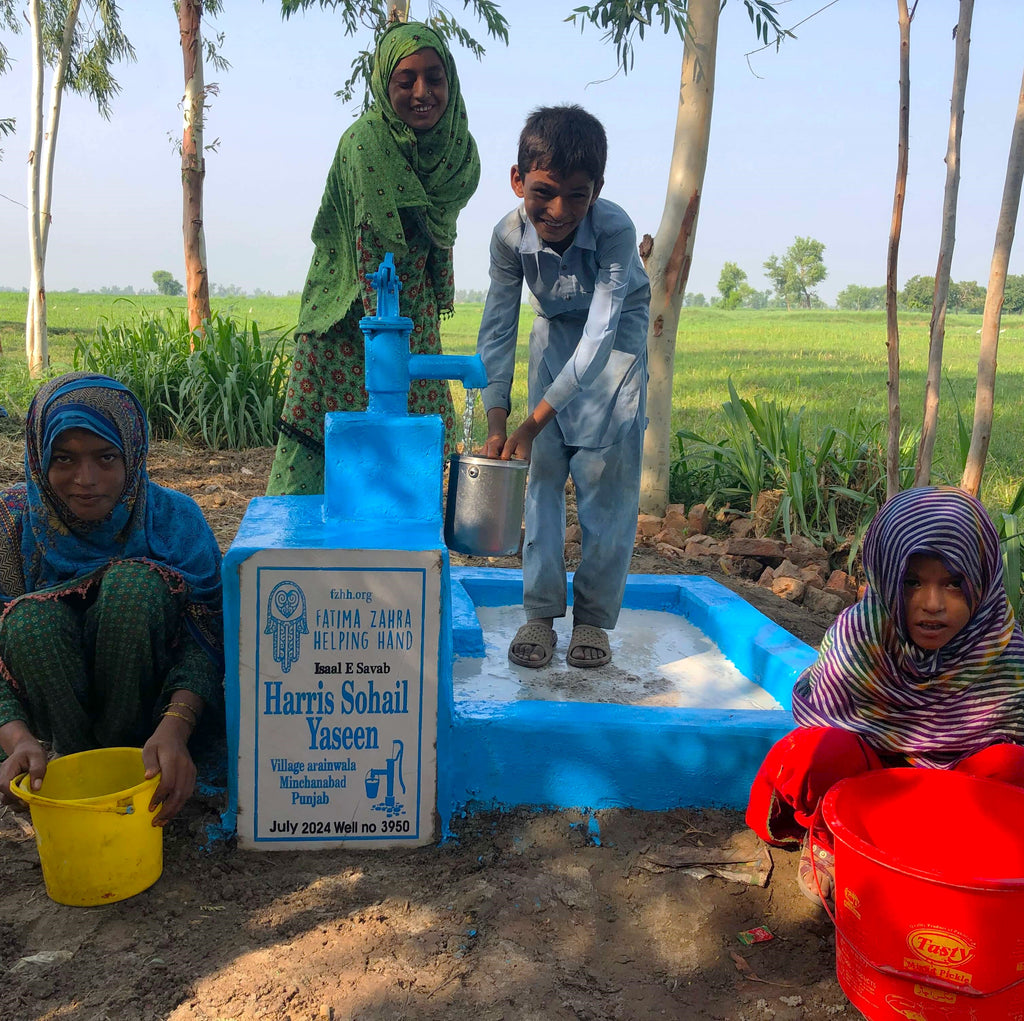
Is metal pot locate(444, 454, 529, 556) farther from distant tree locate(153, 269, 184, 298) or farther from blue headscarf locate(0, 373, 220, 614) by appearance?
distant tree locate(153, 269, 184, 298)

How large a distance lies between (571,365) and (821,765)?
1.11 meters

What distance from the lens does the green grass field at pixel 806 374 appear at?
21.9 ft

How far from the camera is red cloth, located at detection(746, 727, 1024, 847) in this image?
1.71m

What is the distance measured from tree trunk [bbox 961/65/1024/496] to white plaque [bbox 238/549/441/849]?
185 centimetres

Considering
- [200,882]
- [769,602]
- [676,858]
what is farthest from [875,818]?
[769,602]

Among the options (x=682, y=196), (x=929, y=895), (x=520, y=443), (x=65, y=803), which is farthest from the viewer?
(x=682, y=196)

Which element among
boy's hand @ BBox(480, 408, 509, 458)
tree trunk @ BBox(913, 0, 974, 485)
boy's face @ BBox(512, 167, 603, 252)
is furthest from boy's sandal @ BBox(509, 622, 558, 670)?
tree trunk @ BBox(913, 0, 974, 485)

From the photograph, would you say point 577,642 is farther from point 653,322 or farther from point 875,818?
point 653,322

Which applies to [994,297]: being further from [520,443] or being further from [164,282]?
[164,282]

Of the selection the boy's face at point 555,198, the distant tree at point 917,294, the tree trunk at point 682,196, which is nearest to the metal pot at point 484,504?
the boy's face at point 555,198

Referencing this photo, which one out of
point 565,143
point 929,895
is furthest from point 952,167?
point 929,895

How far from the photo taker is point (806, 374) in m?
13.2

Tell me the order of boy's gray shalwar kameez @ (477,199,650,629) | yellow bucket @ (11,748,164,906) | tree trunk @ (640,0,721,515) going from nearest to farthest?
yellow bucket @ (11,748,164,906), boy's gray shalwar kameez @ (477,199,650,629), tree trunk @ (640,0,721,515)

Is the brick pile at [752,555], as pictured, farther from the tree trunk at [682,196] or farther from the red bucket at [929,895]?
the red bucket at [929,895]
